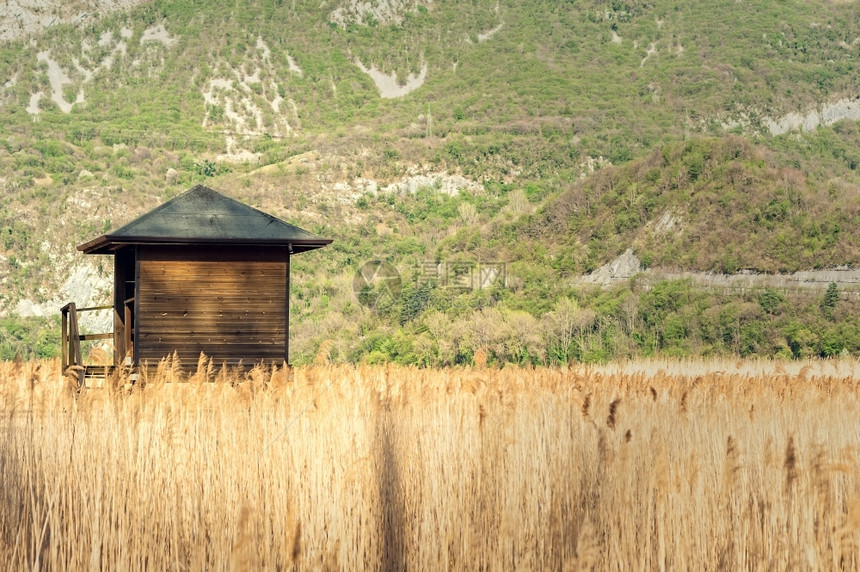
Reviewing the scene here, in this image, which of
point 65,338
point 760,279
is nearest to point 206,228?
point 65,338

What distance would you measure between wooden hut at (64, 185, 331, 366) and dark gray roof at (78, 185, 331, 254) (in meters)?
0.01

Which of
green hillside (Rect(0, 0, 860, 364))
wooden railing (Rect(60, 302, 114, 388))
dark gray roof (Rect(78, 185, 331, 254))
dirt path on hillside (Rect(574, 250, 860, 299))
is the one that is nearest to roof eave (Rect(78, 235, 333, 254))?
dark gray roof (Rect(78, 185, 331, 254))

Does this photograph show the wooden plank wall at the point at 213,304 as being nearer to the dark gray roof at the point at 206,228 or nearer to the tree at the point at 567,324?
the dark gray roof at the point at 206,228

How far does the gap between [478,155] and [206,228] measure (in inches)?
2244

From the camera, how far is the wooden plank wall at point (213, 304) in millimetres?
13188

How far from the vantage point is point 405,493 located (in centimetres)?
487

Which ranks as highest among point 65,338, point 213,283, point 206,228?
point 206,228

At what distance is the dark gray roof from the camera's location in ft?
42.1

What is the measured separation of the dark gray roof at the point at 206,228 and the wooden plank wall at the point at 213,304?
332 mm

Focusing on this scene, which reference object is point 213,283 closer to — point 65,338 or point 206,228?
point 206,228

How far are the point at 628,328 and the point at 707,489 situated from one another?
32305 millimetres

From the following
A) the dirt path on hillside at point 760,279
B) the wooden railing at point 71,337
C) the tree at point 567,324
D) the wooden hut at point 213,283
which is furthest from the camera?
the dirt path on hillside at point 760,279

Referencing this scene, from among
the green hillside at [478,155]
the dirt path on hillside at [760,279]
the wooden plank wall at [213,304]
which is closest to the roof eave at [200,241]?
the wooden plank wall at [213,304]

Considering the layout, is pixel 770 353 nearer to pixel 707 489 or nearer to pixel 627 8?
pixel 707 489
